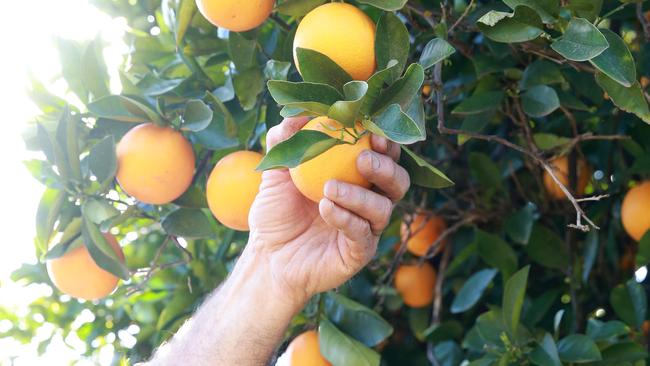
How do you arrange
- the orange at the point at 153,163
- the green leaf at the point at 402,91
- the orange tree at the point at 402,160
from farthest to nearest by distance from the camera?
the orange at the point at 153,163
the orange tree at the point at 402,160
the green leaf at the point at 402,91

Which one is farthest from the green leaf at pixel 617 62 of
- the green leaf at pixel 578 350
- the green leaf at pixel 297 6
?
the green leaf at pixel 578 350

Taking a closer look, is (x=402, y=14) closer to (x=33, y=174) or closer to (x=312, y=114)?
(x=312, y=114)

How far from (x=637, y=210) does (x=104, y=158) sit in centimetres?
114

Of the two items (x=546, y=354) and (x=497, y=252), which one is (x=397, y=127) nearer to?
Result: (x=546, y=354)

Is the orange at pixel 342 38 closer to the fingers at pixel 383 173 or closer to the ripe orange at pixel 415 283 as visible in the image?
the fingers at pixel 383 173

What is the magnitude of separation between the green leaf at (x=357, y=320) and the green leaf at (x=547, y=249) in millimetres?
560

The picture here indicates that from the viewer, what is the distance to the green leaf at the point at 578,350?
1699mm

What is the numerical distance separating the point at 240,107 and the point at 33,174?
474 mm

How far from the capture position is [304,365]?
1.71m

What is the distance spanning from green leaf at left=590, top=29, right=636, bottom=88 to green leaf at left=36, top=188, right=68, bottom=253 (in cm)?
108

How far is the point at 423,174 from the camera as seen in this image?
1302 mm

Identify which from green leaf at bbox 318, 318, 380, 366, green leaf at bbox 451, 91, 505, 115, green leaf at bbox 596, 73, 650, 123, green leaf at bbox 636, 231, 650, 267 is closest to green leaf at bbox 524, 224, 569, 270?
green leaf at bbox 636, 231, 650, 267

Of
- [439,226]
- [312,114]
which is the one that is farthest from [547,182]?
[312,114]

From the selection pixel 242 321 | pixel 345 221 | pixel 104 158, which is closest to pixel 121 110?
pixel 104 158
